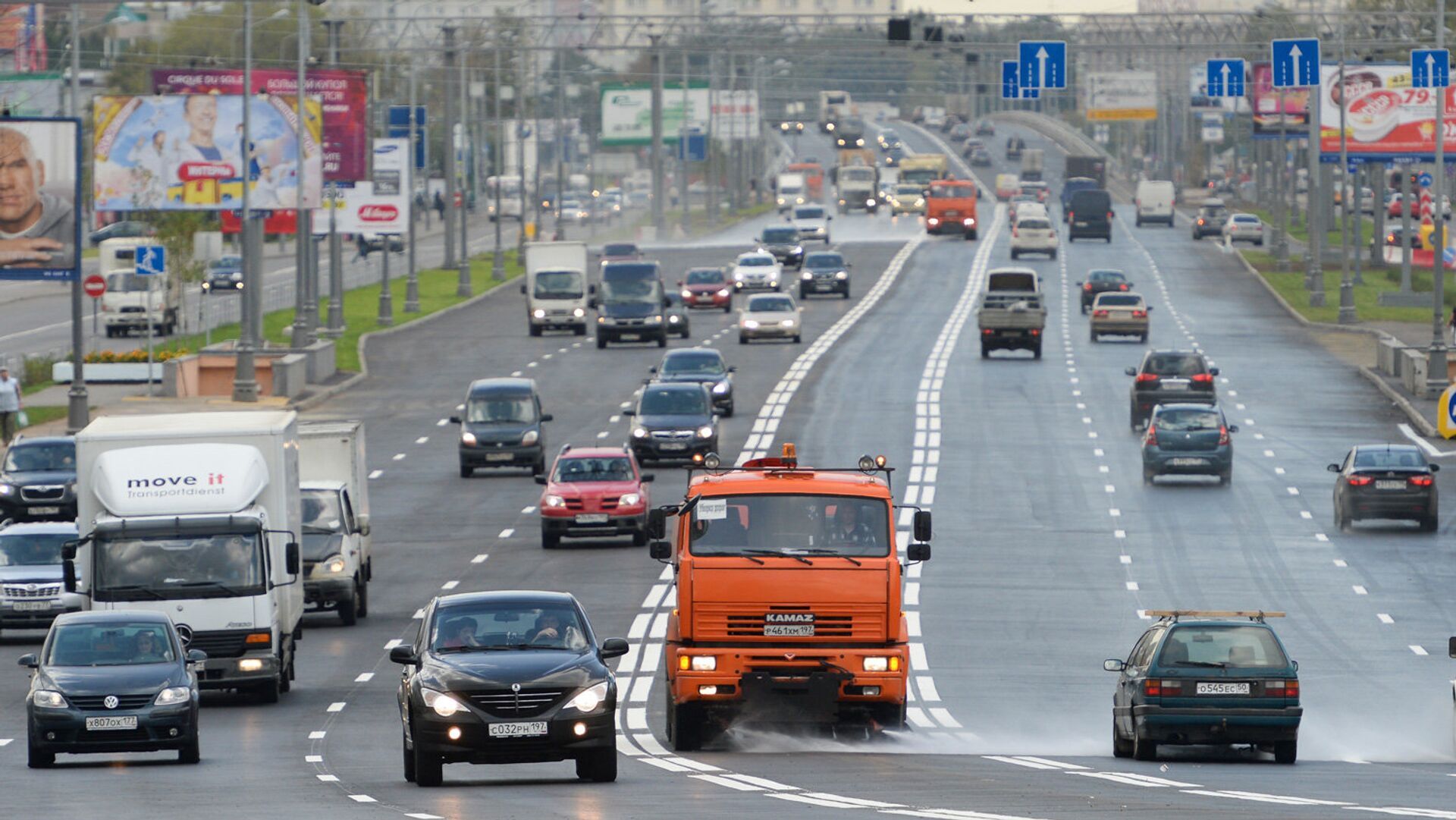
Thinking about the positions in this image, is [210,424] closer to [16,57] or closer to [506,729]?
[506,729]

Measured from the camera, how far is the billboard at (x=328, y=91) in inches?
2480

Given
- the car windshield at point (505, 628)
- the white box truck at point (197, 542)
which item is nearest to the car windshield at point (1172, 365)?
the white box truck at point (197, 542)

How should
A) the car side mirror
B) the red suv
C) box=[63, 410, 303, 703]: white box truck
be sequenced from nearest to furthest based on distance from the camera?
the car side mirror → box=[63, 410, 303, 703]: white box truck → the red suv

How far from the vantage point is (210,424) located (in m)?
26.8

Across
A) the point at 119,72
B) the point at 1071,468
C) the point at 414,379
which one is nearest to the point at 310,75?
the point at 414,379

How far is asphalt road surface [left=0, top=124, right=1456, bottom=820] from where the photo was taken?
1867 centimetres

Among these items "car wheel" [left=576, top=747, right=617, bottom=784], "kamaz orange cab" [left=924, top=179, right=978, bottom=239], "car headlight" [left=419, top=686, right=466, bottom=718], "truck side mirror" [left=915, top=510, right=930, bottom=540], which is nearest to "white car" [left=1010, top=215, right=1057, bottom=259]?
"kamaz orange cab" [left=924, top=179, right=978, bottom=239]

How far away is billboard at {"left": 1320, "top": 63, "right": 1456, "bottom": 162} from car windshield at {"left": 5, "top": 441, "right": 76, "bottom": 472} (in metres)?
48.3

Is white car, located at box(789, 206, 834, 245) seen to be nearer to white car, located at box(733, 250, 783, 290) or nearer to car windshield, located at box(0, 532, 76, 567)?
white car, located at box(733, 250, 783, 290)

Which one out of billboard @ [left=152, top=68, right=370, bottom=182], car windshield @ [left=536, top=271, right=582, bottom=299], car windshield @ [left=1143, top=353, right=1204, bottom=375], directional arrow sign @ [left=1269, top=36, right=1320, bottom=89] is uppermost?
directional arrow sign @ [left=1269, top=36, right=1320, bottom=89]

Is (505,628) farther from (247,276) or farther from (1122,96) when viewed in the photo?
(1122,96)

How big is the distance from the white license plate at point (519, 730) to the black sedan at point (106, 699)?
376 centimetres

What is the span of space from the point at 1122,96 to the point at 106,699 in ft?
476

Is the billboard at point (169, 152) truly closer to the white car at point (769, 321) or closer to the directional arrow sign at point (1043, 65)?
the white car at point (769, 321)
